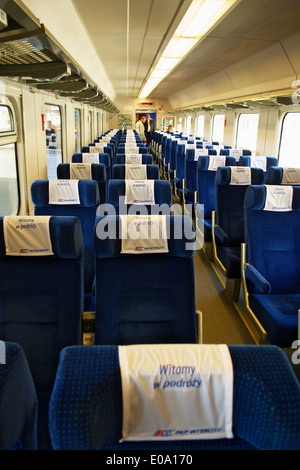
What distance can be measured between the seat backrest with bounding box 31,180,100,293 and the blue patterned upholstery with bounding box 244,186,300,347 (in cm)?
131

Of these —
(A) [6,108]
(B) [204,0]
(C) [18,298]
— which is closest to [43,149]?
(A) [6,108]

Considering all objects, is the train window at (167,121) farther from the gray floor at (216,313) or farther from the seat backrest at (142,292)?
the seat backrest at (142,292)

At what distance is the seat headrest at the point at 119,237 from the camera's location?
2082 mm

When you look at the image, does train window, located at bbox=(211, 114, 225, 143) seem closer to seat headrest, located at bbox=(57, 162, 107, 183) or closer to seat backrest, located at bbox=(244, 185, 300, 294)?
seat headrest, located at bbox=(57, 162, 107, 183)

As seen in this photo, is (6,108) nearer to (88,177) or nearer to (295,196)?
(88,177)

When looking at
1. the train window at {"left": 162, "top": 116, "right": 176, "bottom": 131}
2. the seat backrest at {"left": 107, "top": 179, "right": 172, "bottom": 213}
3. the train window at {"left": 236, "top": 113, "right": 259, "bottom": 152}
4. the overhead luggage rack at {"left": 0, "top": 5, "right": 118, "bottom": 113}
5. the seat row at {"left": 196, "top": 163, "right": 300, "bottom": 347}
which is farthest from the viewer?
the train window at {"left": 162, "top": 116, "right": 176, "bottom": 131}

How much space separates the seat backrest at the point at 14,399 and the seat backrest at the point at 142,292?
113cm

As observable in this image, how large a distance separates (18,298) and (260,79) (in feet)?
20.7

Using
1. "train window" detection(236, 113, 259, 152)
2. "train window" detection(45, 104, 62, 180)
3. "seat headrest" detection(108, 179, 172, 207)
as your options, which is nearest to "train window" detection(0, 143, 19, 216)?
"seat headrest" detection(108, 179, 172, 207)

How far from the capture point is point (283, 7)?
3.64 meters

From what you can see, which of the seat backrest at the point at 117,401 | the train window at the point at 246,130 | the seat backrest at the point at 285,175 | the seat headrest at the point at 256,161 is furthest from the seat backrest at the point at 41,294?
the train window at the point at 246,130

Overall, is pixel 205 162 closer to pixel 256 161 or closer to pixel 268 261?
pixel 256 161

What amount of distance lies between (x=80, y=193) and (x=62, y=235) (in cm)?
124

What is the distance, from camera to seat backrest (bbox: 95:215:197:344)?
207 centimetres
